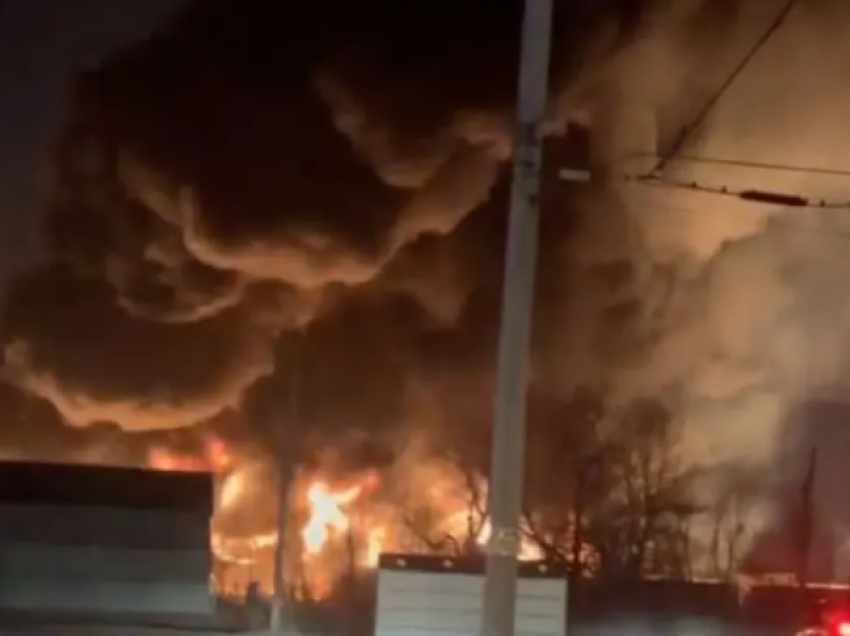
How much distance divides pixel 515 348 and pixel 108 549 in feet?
53.1

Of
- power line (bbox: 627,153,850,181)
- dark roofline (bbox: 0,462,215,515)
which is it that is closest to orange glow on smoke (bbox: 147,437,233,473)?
dark roofline (bbox: 0,462,215,515)

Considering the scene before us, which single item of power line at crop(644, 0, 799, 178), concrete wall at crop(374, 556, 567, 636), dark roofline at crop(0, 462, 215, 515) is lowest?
concrete wall at crop(374, 556, 567, 636)

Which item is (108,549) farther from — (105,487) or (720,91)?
(720,91)

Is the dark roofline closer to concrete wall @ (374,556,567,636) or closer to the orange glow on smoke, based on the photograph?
the orange glow on smoke

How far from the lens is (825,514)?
112 feet

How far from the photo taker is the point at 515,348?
981 centimetres

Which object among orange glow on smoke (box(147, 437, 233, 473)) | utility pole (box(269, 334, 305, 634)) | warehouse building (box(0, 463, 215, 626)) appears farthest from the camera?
orange glow on smoke (box(147, 437, 233, 473))

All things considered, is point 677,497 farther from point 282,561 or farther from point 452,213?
point 282,561

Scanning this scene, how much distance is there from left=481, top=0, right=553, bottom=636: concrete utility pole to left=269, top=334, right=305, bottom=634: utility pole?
41.4ft

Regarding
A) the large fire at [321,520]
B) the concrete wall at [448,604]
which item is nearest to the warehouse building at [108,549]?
the large fire at [321,520]

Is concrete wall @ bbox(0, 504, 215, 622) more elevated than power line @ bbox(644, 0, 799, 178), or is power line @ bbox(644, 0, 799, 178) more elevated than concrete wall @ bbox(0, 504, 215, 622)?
power line @ bbox(644, 0, 799, 178)

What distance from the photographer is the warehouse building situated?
945 inches

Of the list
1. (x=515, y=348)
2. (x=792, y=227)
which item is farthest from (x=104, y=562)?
(x=792, y=227)

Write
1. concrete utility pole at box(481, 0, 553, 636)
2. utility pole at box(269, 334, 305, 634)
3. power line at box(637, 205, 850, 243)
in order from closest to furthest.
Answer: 1. concrete utility pole at box(481, 0, 553, 636)
2. utility pole at box(269, 334, 305, 634)
3. power line at box(637, 205, 850, 243)
